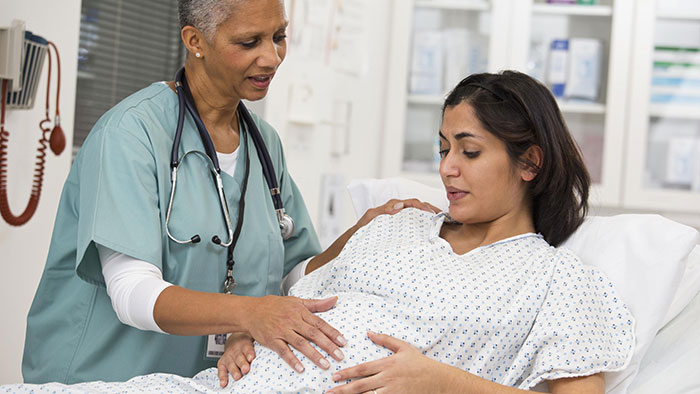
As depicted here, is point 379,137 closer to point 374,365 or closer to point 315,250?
point 315,250

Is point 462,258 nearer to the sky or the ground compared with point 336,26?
nearer to the ground

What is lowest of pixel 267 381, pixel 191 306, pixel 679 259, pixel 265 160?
pixel 267 381

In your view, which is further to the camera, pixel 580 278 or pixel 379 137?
pixel 379 137

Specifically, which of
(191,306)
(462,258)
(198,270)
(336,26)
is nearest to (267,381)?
(191,306)

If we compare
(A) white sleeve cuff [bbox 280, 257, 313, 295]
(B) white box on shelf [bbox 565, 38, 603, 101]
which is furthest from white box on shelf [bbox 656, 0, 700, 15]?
(A) white sleeve cuff [bbox 280, 257, 313, 295]

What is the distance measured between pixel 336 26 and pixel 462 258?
180 centimetres

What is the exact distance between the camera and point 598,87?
350 centimetres

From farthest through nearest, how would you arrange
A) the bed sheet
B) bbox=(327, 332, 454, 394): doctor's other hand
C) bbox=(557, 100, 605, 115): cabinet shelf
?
bbox=(557, 100, 605, 115): cabinet shelf → the bed sheet → bbox=(327, 332, 454, 394): doctor's other hand

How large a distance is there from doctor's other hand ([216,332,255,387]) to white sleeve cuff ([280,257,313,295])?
37 centimetres

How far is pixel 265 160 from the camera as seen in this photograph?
1.72 metres

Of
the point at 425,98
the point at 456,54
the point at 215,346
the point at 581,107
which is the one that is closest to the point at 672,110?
the point at 581,107

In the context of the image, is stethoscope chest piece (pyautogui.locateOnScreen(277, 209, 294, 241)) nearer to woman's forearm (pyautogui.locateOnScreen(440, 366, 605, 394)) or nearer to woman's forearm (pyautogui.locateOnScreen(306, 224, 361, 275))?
woman's forearm (pyautogui.locateOnScreen(306, 224, 361, 275))

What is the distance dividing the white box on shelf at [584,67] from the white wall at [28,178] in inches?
88.1

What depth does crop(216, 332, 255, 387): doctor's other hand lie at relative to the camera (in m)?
1.37
